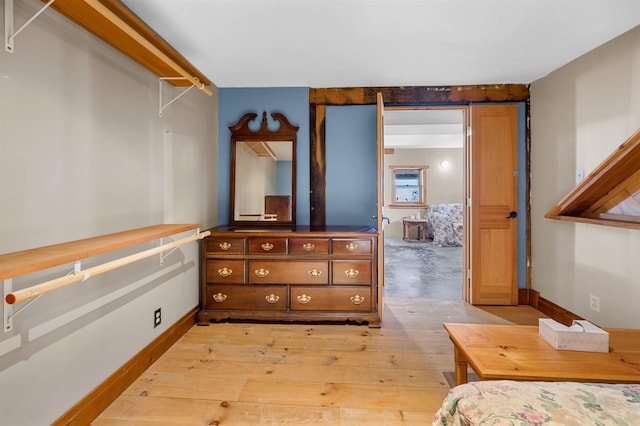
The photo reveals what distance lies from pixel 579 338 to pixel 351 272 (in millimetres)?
1539

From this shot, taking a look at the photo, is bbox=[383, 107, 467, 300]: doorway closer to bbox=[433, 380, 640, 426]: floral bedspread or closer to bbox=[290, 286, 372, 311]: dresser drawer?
bbox=[290, 286, 372, 311]: dresser drawer

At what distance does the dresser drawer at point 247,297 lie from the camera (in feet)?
8.65

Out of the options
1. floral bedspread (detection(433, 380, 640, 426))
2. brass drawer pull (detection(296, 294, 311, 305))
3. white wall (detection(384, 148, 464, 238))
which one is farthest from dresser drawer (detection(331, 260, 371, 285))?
white wall (detection(384, 148, 464, 238))

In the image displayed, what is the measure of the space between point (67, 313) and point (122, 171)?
31.7 inches

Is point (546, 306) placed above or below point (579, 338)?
below

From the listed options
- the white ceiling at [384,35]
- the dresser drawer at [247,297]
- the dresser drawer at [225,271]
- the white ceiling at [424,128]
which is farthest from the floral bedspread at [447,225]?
the dresser drawer at [225,271]

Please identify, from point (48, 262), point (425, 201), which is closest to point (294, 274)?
point (48, 262)

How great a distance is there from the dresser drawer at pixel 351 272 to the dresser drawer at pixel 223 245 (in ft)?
2.73

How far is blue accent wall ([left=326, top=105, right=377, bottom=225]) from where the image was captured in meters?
3.18

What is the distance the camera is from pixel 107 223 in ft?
5.41

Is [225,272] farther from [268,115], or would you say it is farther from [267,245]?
[268,115]

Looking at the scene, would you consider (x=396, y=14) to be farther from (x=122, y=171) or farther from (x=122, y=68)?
(x=122, y=171)

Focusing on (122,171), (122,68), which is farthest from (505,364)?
(122,68)

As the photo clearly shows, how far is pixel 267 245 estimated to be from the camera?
8.61ft
